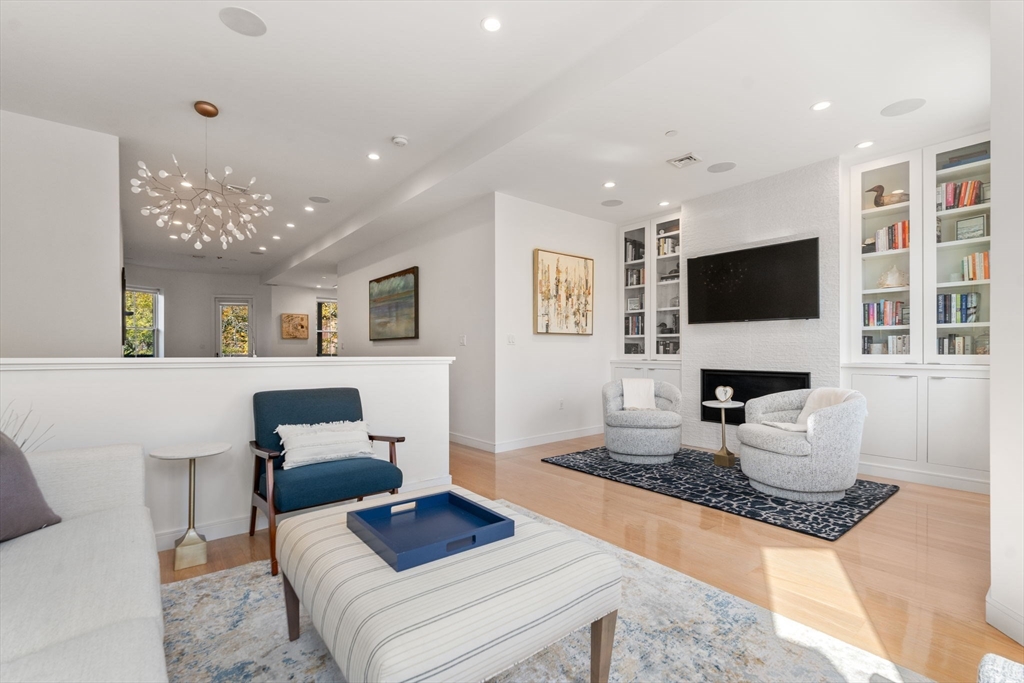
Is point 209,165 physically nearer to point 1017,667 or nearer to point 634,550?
point 634,550

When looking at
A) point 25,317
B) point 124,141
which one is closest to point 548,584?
point 25,317

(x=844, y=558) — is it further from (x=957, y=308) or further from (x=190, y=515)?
(x=190, y=515)

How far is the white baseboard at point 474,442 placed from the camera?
4.95 meters

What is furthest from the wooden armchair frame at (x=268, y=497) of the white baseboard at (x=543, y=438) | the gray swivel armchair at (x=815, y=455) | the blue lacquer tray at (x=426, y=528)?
the gray swivel armchair at (x=815, y=455)

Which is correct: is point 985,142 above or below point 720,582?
above

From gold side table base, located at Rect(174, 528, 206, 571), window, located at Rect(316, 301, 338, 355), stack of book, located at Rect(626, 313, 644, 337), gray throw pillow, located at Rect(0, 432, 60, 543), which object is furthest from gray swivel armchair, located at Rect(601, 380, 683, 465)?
window, located at Rect(316, 301, 338, 355)

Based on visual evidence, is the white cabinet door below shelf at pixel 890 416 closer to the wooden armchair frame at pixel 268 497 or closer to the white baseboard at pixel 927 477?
the white baseboard at pixel 927 477

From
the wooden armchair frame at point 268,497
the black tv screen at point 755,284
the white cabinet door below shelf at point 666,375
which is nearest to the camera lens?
the wooden armchair frame at point 268,497

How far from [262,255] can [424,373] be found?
643 centimetres

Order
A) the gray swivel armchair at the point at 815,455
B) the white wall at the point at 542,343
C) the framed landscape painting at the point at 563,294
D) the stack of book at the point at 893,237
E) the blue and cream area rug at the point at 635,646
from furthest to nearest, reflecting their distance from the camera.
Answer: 1. the framed landscape painting at the point at 563,294
2. the white wall at the point at 542,343
3. the stack of book at the point at 893,237
4. the gray swivel armchair at the point at 815,455
5. the blue and cream area rug at the point at 635,646

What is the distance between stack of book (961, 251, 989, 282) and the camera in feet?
11.6

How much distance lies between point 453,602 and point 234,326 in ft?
36.3

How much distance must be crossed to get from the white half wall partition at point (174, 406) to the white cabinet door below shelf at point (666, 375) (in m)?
3.49

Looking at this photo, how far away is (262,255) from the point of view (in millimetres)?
8453
